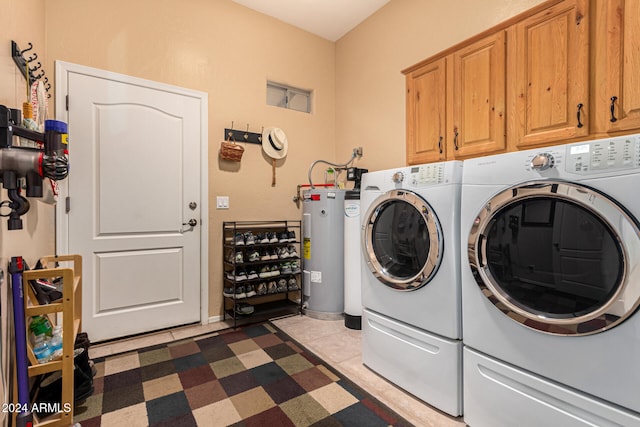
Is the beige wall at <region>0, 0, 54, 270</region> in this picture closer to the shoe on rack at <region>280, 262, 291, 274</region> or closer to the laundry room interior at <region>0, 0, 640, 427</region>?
the laundry room interior at <region>0, 0, 640, 427</region>

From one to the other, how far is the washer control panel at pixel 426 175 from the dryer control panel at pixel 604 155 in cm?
51

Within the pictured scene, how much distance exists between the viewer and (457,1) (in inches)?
90.1

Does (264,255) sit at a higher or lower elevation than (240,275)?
higher

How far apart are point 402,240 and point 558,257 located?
0.73 metres

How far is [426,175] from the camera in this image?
158 centimetres

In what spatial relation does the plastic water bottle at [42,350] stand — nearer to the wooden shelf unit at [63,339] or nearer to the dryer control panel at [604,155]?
the wooden shelf unit at [63,339]

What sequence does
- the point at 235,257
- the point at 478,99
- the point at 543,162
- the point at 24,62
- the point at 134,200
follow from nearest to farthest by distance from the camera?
the point at 543,162, the point at 24,62, the point at 478,99, the point at 134,200, the point at 235,257

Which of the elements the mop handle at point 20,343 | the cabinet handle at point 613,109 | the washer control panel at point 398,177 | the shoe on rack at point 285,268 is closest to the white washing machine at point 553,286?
the washer control panel at point 398,177

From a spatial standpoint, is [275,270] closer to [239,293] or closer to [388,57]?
[239,293]

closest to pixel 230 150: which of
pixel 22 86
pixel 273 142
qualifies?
pixel 273 142

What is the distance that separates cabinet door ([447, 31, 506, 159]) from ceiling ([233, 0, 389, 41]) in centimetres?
142

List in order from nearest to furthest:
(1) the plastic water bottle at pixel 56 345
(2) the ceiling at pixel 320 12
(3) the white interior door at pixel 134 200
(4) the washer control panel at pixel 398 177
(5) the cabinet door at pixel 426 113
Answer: (1) the plastic water bottle at pixel 56 345 → (4) the washer control panel at pixel 398 177 → (5) the cabinet door at pixel 426 113 → (3) the white interior door at pixel 134 200 → (2) the ceiling at pixel 320 12

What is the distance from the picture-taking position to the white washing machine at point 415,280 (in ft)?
4.80

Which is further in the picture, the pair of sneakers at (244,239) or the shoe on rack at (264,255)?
the shoe on rack at (264,255)
